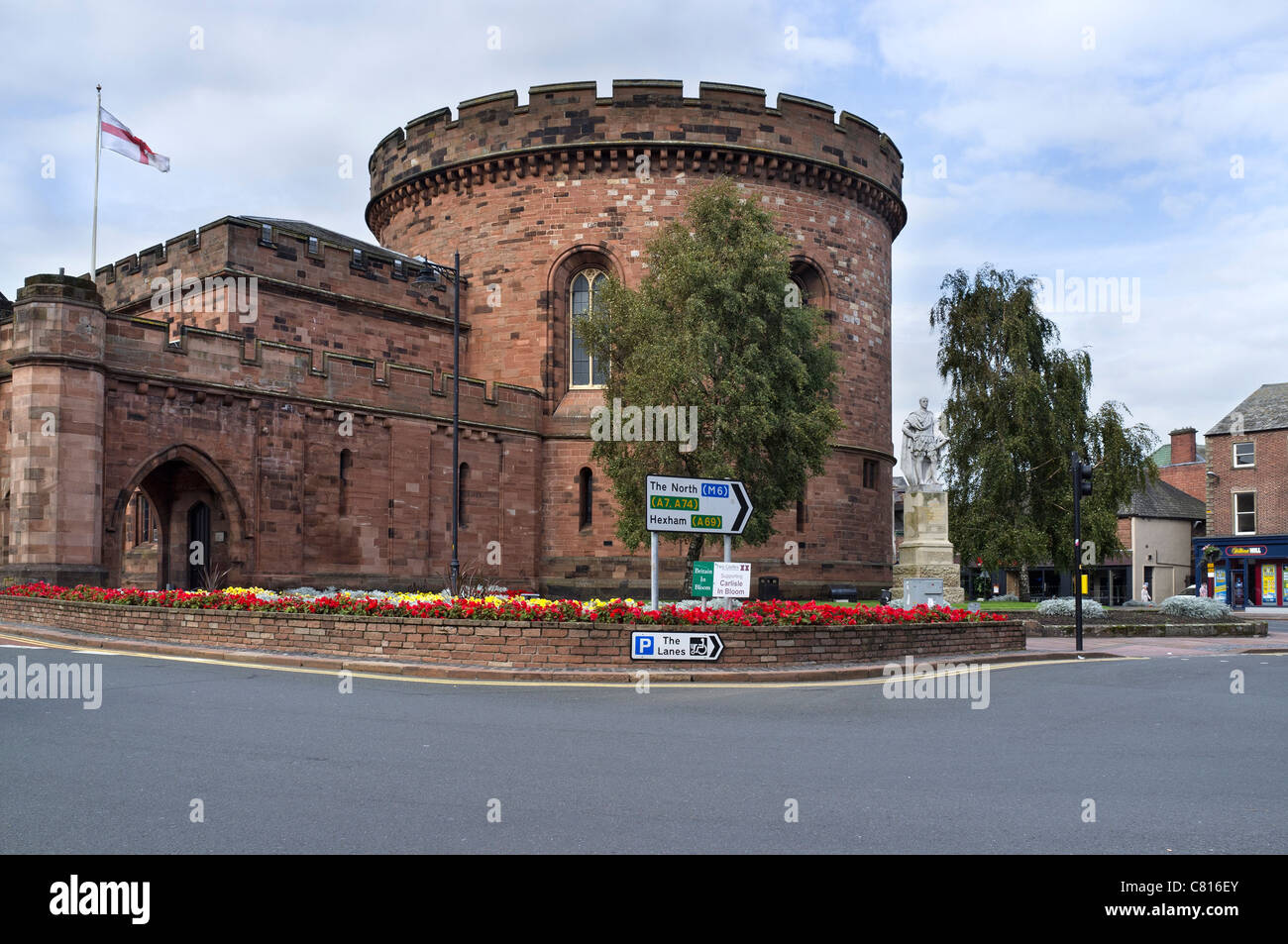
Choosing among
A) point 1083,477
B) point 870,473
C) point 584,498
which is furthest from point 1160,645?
point 584,498

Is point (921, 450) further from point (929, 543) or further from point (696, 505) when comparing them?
point (696, 505)

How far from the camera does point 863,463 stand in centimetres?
3625

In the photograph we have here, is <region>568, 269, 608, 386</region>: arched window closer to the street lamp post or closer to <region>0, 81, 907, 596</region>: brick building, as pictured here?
<region>0, 81, 907, 596</region>: brick building

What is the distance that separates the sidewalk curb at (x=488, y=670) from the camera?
13344 millimetres

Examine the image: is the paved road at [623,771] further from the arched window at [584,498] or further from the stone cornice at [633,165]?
the stone cornice at [633,165]

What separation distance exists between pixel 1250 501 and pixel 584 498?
34.1 metres

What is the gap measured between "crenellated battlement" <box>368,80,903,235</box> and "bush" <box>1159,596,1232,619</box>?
16.7 m

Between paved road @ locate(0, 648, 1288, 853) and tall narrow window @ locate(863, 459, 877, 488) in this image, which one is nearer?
paved road @ locate(0, 648, 1288, 853)

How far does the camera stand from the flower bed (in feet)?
47.8

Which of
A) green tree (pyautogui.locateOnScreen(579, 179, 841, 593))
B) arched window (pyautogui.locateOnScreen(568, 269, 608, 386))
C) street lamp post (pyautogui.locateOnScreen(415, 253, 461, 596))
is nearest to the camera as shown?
green tree (pyautogui.locateOnScreen(579, 179, 841, 593))

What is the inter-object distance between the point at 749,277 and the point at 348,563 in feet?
42.1

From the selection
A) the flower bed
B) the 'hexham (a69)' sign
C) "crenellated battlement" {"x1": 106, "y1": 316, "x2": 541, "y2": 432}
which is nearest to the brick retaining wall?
the flower bed

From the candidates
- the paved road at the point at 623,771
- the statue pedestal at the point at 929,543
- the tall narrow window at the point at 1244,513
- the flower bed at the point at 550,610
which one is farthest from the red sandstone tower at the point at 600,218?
the tall narrow window at the point at 1244,513
